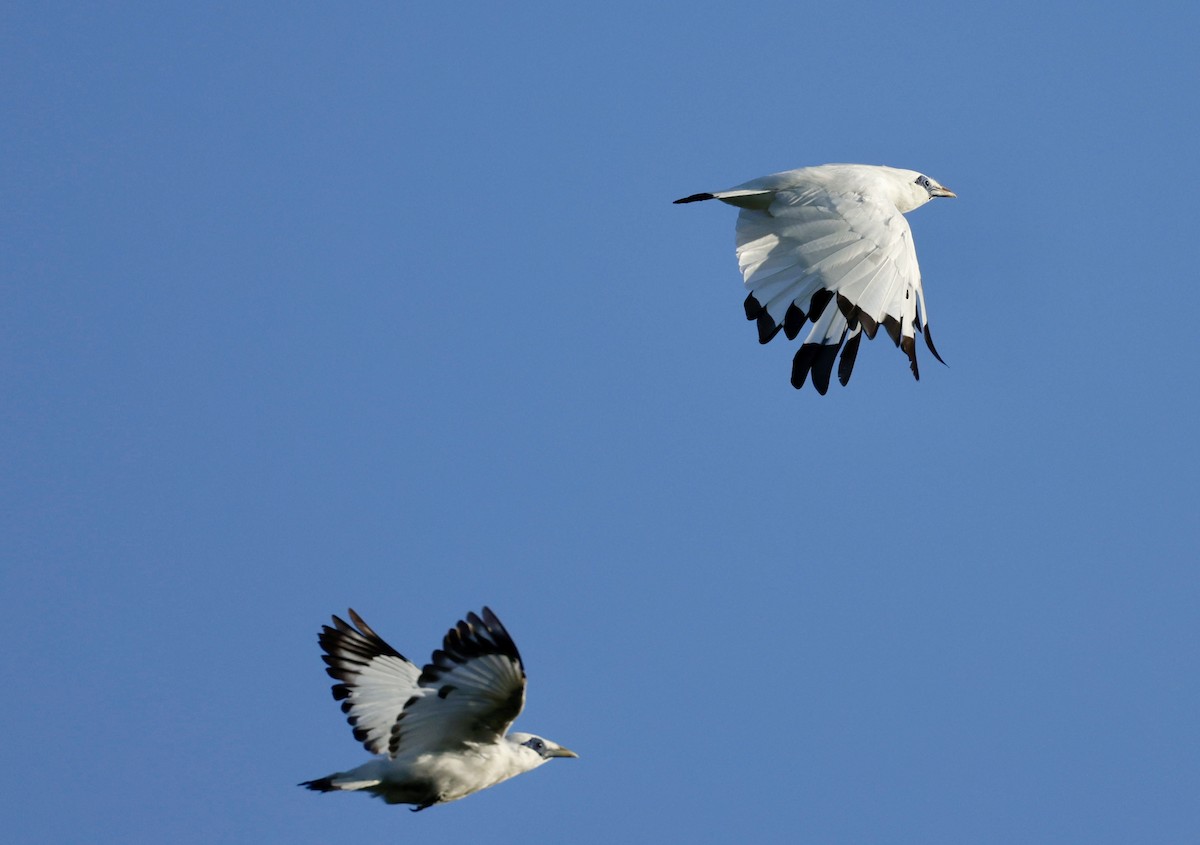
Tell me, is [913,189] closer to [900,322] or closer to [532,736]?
[900,322]

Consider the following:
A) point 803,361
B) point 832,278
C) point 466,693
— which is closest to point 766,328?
point 803,361

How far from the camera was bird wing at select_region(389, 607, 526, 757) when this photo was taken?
45.2 feet

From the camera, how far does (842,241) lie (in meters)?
16.1

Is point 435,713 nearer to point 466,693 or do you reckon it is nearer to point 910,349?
point 466,693

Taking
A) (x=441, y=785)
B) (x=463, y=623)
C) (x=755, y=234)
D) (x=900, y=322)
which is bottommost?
(x=441, y=785)

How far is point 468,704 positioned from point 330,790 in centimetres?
153

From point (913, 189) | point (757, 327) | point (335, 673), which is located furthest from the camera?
point (913, 189)

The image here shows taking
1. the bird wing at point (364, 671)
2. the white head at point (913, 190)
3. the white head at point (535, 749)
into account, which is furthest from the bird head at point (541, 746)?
the white head at point (913, 190)

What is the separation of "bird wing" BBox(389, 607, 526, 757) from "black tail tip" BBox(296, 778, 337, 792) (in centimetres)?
61

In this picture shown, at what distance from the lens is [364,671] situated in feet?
55.3

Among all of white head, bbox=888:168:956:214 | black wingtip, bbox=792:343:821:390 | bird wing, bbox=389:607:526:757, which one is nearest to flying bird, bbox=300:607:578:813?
bird wing, bbox=389:607:526:757

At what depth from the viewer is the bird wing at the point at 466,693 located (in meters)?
13.8

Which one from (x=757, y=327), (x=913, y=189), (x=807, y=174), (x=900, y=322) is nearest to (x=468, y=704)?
(x=757, y=327)

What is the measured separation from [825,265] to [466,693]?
527cm
